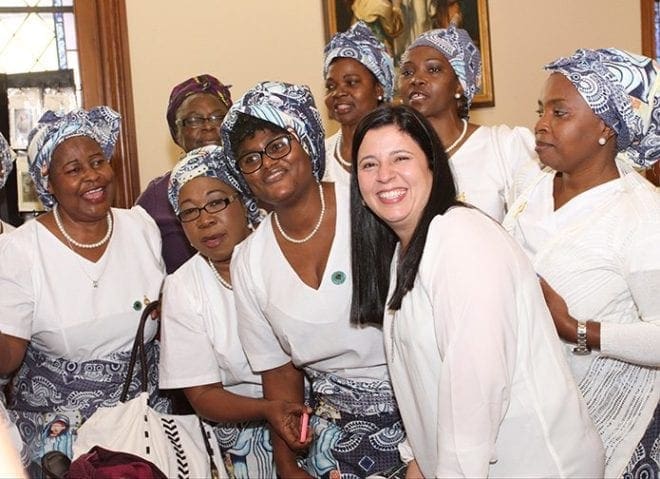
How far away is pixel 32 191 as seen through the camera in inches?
218

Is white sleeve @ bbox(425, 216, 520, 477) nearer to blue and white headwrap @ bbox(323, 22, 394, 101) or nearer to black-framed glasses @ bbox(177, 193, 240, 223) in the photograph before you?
black-framed glasses @ bbox(177, 193, 240, 223)

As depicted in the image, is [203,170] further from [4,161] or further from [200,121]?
[4,161]

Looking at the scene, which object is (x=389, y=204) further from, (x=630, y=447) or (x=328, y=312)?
(x=630, y=447)

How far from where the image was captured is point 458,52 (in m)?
3.94

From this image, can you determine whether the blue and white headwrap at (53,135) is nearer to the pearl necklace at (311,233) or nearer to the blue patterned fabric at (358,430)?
the pearl necklace at (311,233)

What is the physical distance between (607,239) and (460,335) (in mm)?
770

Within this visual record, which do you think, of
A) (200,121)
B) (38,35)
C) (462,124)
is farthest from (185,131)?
(38,35)

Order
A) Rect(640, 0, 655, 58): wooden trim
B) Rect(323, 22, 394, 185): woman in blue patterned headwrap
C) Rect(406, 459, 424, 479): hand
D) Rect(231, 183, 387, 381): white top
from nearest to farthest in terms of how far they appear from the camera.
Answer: Rect(406, 459, 424, 479): hand
Rect(231, 183, 387, 381): white top
Rect(323, 22, 394, 185): woman in blue patterned headwrap
Rect(640, 0, 655, 58): wooden trim

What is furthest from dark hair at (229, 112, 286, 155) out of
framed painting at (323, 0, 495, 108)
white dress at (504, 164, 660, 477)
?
framed painting at (323, 0, 495, 108)

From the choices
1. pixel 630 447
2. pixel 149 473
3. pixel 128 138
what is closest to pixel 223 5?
pixel 128 138

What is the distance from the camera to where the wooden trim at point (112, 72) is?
5.54 meters

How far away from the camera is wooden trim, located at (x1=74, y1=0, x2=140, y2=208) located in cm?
554

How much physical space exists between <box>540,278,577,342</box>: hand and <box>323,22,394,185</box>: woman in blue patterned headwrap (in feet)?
4.57

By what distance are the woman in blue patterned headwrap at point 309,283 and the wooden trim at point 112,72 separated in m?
2.46
